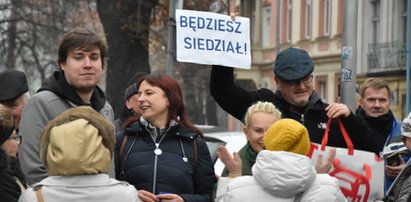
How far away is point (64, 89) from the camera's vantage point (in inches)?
227

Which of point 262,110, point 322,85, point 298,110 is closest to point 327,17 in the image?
point 322,85

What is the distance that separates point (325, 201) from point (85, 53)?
166 centimetres

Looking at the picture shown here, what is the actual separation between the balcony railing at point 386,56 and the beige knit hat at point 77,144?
3147cm

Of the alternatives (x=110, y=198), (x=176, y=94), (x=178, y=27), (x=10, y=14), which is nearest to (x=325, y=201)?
(x=110, y=198)

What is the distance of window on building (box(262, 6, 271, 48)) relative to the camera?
160ft

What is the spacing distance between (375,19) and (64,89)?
34.0 m

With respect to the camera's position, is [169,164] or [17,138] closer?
[17,138]

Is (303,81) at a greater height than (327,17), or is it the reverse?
(327,17)

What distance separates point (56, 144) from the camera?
4684 mm

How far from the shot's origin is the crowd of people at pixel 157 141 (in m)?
4.74

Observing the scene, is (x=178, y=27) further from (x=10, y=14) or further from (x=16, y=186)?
(x=10, y=14)

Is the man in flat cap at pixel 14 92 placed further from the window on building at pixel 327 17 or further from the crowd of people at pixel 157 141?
the window on building at pixel 327 17

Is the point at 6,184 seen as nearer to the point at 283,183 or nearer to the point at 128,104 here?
the point at 283,183

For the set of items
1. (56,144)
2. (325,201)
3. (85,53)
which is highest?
(85,53)
